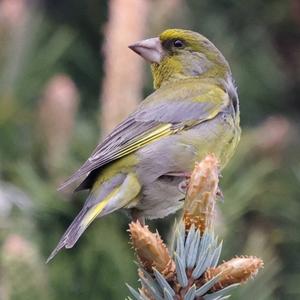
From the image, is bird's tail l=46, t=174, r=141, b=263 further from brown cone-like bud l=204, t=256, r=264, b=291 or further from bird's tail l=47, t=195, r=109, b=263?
brown cone-like bud l=204, t=256, r=264, b=291

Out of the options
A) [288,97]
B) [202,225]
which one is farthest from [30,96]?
[202,225]

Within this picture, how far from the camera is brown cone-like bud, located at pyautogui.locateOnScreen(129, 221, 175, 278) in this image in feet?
6.47

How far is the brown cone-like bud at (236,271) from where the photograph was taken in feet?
6.35

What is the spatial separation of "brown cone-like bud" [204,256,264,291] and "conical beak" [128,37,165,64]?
1560mm

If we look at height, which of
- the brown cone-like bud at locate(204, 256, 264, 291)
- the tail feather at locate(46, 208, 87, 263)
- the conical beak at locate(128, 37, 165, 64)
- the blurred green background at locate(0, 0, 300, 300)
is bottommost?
the blurred green background at locate(0, 0, 300, 300)

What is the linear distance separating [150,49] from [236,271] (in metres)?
1.70

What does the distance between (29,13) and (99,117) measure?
60 centimetres

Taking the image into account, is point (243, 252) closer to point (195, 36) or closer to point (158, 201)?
point (158, 201)

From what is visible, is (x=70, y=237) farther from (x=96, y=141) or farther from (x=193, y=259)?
(x=96, y=141)

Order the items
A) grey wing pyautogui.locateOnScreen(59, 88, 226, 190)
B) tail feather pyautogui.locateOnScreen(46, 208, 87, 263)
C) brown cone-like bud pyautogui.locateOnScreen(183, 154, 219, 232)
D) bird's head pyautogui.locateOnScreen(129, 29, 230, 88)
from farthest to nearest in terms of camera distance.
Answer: bird's head pyautogui.locateOnScreen(129, 29, 230, 88) → grey wing pyautogui.locateOnScreen(59, 88, 226, 190) → tail feather pyautogui.locateOnScreen(46, 208, 87, 263) → brown cone-like bud pyautogui.locateOnScreen(183, 154, 219, 232)

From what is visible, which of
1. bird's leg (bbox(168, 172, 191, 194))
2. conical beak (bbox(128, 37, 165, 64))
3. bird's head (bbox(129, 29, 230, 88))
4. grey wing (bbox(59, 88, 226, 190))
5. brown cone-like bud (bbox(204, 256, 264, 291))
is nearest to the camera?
brown cone-like bud (bbox(204, 256, 264, 291))

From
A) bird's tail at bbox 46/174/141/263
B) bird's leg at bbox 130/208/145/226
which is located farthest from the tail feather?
bird's leg at bbox 130/208/145/226

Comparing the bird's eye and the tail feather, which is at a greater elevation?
the bird's eye

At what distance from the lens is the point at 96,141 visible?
3.69 m
